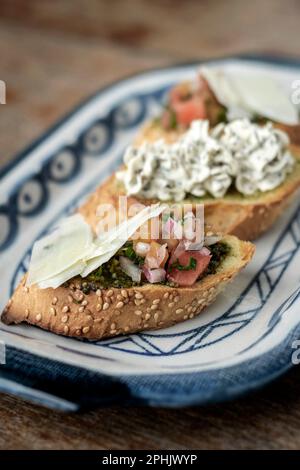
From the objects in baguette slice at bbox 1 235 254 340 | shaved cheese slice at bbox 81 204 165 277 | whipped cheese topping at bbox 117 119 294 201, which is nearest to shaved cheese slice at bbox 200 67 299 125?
whipped cheese topping at bbox 117 119 294 201

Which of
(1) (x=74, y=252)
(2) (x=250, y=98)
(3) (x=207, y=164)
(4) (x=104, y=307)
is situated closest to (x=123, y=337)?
(4) (x=104, y=307)

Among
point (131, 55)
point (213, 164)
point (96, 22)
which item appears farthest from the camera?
point (96, 22)

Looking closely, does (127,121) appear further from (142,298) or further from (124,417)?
(124,417)

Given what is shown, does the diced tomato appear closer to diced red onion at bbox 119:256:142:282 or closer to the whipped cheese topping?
A: diced red onion at bbox 119:256:142:282

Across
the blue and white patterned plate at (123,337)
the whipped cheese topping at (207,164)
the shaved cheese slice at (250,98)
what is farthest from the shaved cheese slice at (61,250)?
the shaved cheese slice at (250,98)

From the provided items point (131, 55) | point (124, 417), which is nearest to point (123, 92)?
point (131, 55)

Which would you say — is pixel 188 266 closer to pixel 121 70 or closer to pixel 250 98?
pixel 250 98
